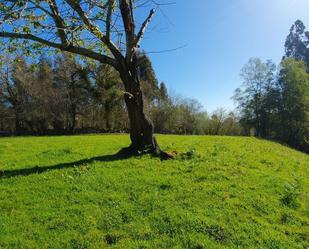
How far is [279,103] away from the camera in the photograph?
50.6 m

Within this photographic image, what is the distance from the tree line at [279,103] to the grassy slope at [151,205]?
41.5 meters

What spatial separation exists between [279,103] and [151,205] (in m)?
48.2

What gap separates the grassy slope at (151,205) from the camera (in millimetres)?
6000

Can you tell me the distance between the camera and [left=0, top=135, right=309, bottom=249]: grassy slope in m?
6.00

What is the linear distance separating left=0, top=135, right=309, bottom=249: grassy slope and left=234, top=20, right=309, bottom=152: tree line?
1634 inches

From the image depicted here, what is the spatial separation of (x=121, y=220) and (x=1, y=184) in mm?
4454

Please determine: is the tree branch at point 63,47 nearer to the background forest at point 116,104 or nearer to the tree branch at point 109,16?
the tree branch at point 109,16

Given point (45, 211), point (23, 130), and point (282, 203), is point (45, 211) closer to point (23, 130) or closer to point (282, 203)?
point (282, 203)

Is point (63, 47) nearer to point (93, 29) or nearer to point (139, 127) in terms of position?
point (93, 29)

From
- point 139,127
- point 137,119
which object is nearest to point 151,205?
point 139,127

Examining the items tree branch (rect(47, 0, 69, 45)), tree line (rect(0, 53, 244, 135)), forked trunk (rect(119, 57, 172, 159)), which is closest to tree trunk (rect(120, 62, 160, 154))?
forked trunk (rect(119, 57, 172, 159))

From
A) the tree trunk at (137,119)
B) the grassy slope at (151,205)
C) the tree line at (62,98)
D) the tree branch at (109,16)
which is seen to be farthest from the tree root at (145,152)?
the tree line at (62,98)

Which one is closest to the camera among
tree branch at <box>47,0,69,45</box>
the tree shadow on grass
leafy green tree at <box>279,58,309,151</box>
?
the tree shadow on grass

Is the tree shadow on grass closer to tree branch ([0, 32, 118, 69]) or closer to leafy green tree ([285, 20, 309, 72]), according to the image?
tree branch ([0, 32, 118, 69])
